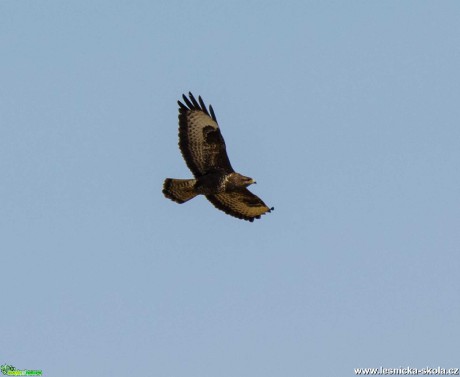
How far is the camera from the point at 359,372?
11.9 m

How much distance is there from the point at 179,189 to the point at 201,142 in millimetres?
951

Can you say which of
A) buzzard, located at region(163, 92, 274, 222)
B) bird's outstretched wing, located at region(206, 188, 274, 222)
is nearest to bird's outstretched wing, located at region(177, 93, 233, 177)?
buzzard, located at region(163, 92, 274, 222)

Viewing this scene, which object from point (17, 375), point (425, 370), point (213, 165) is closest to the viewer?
point (425, 370)

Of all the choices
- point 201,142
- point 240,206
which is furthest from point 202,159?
point 240,206

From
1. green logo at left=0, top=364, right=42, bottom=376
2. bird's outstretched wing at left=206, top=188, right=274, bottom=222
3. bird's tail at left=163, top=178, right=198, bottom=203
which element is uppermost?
bird's outstretched wing at left=206, top=188, right=274, bottom=222

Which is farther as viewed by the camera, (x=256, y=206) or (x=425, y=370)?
(x=256, y=206)

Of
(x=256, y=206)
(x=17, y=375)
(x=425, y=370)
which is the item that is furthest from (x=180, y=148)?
(x=425, y=370)

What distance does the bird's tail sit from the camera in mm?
14695

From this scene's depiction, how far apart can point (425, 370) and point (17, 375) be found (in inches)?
280

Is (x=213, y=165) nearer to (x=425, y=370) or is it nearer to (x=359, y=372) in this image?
(x=359, y=372)

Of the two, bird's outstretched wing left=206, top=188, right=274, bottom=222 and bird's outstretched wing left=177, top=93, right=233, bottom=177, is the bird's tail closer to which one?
bird's outstretched wing left=177, top=93, right=233, bottom=177

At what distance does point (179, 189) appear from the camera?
14.7 meters

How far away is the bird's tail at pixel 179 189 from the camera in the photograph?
14.7 m

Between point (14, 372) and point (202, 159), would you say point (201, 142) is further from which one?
point (14, 372)
